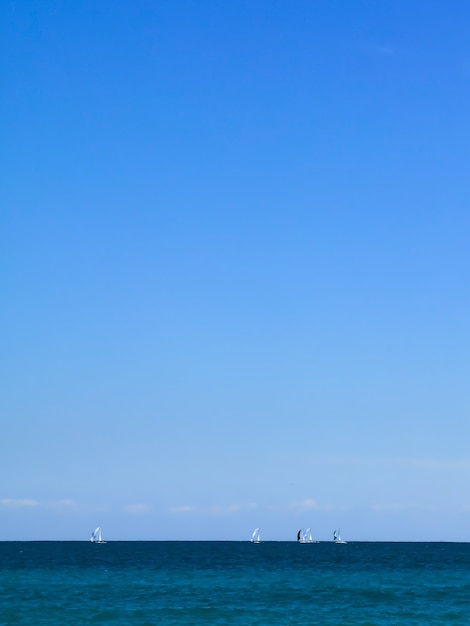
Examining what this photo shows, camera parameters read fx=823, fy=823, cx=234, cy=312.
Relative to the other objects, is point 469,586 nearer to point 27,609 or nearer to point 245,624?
point 245,624

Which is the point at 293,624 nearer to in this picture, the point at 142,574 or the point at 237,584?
the point at 237,584

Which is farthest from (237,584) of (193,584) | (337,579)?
(337,579)

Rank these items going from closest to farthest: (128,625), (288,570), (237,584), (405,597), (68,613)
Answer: (128,625) < (68,613) < (405,597) < (237,584) < (288,570)

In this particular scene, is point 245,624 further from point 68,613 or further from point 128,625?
point 68,613

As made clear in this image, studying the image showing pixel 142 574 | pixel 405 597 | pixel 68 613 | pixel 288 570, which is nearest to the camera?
pixel 68 613

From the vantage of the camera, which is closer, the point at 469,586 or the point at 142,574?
the point at 469,586

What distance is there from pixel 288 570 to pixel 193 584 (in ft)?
95.8

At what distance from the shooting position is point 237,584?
79.9m

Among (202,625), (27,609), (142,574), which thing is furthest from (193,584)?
(202,625)

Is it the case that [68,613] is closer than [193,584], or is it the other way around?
[68,613]

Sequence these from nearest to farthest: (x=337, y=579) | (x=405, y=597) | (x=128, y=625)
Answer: (x=128, y=625)
(x=405, y=597)
(x=337, y=579)

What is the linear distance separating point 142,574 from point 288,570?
20.7 meters


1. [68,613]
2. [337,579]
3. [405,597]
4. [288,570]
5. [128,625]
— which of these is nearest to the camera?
[128,625]

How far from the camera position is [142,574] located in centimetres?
9588
